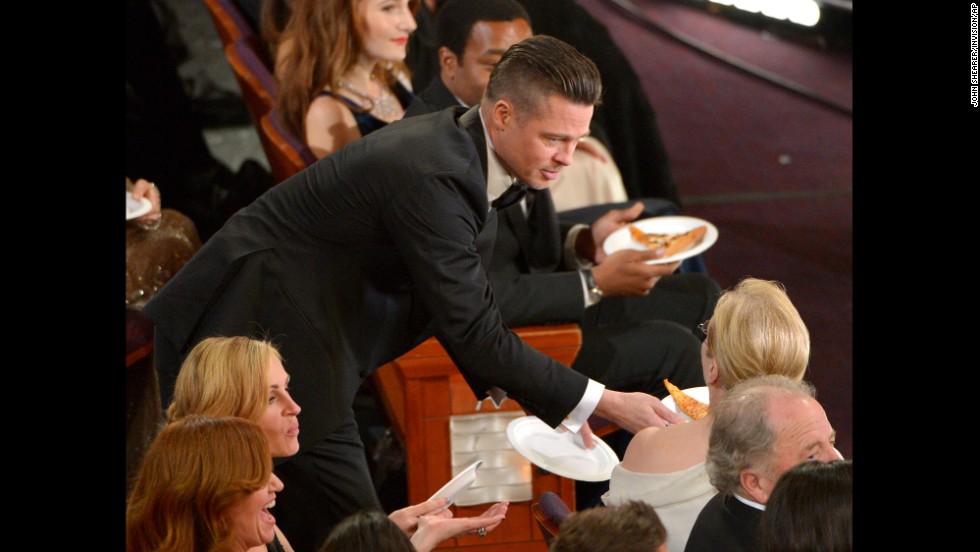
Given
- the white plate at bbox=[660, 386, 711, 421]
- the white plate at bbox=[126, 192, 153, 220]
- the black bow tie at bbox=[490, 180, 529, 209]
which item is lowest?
the white plate at bbox=[660, 386, 711, 421]

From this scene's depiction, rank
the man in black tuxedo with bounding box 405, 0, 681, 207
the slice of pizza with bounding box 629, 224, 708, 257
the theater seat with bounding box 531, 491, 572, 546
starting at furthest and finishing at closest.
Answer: the man in black tuxedo with bounding box 405, 0, 681, 207 → the slice of pizza with bounding box 629, 224, 708, 257 → the theater seat with bounding box 531, 491, 572, 546

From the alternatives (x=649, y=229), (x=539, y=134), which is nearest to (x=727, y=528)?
(x=539, y=134)

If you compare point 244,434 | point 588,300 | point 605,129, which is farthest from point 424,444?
point 605,129

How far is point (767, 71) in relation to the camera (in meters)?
6.95

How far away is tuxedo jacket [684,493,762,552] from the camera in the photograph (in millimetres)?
1748

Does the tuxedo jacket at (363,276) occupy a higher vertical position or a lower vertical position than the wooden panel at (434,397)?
higher

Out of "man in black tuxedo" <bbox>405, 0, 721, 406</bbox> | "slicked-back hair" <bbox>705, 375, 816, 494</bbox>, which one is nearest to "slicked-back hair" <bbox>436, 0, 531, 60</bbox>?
"man in black tuxedo" <bbox>405, 0, 721, 406</bbox>

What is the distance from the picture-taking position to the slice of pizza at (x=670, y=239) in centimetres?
326

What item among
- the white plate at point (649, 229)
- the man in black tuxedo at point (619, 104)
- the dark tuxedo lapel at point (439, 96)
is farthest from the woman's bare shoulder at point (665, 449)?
the man in black tuxedo at point (619, 104)

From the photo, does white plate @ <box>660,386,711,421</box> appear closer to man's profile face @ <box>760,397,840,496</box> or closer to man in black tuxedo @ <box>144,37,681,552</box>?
man in black tuxedo @ <box>144,37,681,552</box>

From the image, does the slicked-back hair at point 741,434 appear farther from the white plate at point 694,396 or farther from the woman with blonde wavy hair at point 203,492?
the woman with blonde wavy hair at point 203,492

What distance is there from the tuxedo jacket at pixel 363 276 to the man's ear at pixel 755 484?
20.8 inches

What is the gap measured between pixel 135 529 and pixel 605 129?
3155 millimetres
